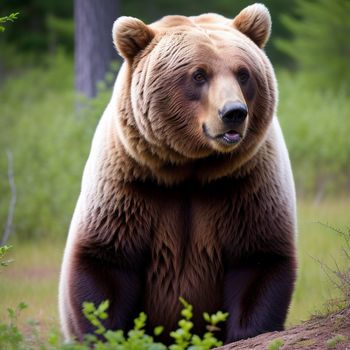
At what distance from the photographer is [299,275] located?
8.57 meters

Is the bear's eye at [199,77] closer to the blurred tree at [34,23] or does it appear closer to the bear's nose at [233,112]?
the bear's nose at [233,112]

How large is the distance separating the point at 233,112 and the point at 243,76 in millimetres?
395

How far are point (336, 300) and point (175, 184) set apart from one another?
43.8 inches

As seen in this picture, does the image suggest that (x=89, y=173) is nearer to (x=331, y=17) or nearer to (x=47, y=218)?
(x=47, y=218)

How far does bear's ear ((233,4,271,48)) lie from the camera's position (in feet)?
16.5

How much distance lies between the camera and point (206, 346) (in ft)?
A: 10.6

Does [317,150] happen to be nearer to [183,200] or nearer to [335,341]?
[183,200]

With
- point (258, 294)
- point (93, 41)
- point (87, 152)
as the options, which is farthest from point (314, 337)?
point (93, 41)

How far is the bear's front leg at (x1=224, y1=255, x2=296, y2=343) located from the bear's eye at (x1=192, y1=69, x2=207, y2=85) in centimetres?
107

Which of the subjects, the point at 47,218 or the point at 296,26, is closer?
the point at 47,218

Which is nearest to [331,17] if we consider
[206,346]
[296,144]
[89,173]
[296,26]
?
[296,26]

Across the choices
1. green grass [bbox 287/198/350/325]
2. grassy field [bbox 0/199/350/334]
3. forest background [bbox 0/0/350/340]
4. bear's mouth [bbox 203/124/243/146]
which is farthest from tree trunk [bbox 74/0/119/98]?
bear's mouth [bbox 203/124/243/146]

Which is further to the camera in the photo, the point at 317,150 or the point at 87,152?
the point at 317,150

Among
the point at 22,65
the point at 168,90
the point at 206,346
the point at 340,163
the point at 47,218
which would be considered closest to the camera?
the point at 206,346
